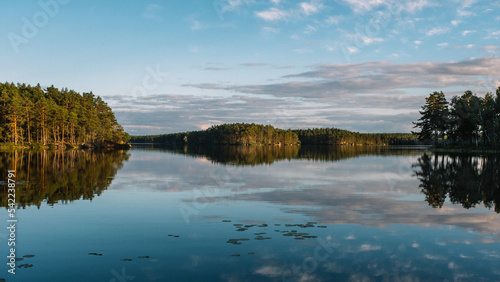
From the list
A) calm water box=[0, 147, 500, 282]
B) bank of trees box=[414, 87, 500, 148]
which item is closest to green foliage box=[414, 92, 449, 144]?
bank of trees box=[414, 87, 500, 148]

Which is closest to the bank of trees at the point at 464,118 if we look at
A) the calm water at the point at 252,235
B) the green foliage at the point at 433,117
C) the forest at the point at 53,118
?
the green foliage at the point at 433,117

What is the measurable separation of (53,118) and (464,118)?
12679 centimetres

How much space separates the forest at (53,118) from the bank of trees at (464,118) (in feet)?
388

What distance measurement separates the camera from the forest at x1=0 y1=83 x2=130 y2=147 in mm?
104688

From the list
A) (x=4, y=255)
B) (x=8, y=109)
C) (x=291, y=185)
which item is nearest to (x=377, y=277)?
(x=4, y=255)

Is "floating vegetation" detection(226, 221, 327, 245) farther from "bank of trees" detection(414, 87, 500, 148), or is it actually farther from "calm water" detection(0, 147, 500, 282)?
"bank of trees" detection(414, 87, 500, 148)

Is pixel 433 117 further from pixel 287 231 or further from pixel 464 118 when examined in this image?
pixel 287 231

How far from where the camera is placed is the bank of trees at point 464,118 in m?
94.9

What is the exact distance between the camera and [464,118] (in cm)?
10612

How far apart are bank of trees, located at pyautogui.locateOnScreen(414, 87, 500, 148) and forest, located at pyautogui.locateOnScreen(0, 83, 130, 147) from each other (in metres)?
118

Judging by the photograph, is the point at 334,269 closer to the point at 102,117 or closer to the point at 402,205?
the point at 402,205

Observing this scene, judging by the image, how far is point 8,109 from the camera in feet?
332

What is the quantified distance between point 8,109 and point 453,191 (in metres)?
112

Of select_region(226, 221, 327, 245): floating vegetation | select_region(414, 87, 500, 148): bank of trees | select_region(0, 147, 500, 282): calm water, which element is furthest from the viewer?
select_region(414, 87, 500, 148): bank of trees
